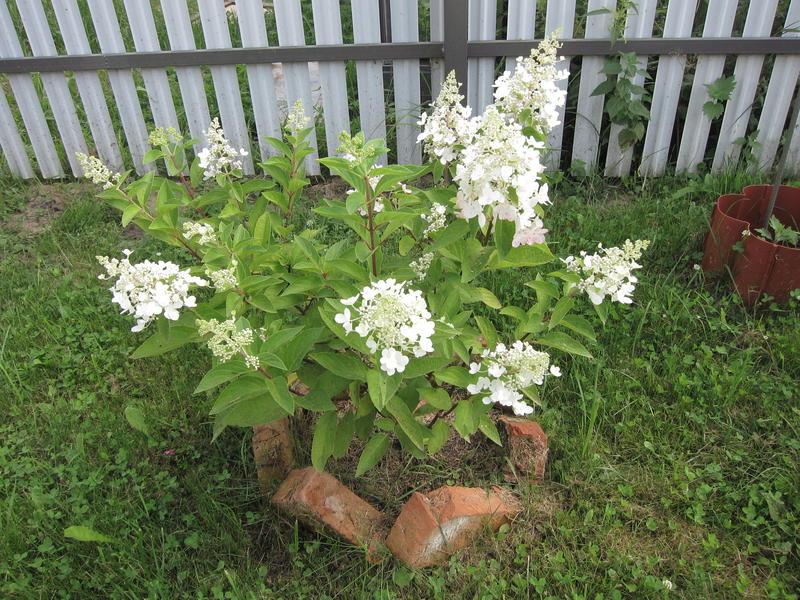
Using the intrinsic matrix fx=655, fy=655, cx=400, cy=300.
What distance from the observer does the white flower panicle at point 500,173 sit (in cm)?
147

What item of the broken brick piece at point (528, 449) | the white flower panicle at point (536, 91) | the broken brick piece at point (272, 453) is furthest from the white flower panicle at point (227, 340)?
the broken brick piece at point (528, 449)

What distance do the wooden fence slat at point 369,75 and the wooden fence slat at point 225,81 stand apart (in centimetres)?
75

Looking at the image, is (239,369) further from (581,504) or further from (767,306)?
(767,306)

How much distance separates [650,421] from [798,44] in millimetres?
2522

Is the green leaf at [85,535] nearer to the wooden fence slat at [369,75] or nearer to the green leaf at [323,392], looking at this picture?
the green leaf at [323,392]

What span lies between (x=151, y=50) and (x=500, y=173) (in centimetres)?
325

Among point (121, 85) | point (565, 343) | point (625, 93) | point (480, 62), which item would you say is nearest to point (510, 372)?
point (565, 343)

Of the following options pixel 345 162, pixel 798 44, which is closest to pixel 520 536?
pixel 345 162

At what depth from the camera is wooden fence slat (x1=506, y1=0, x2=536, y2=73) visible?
145 inches

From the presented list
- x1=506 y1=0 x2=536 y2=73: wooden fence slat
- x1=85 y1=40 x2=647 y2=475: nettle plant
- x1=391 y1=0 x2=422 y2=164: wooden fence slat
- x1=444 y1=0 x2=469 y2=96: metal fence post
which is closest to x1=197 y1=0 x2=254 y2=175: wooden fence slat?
x1=391 y1=0 x2=422 y2=164: wooden fence slat

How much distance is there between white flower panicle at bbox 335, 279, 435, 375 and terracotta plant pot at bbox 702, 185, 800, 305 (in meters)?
1.98

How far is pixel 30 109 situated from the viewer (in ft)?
13.7

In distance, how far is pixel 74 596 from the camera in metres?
1.95

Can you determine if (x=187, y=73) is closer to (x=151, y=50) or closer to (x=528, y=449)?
(x=151, y=50)
